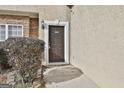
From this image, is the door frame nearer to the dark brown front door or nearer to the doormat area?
the dark brown front door

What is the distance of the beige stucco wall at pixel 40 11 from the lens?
11.4 m

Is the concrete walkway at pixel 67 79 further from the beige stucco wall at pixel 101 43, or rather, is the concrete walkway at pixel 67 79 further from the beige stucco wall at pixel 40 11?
the beige stucco wall at pixel 40 11

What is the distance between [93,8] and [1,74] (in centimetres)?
489

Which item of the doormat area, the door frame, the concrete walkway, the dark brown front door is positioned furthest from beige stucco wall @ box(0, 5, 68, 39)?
the concrete walkway

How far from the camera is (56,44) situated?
12133mm

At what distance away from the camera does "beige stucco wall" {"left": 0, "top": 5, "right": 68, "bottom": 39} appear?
11.4m

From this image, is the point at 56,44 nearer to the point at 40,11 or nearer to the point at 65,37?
the point at 65,37

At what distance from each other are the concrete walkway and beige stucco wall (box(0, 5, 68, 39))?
284cm

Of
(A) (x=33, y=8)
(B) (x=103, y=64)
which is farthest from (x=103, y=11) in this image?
(A) (x=33, y=8)

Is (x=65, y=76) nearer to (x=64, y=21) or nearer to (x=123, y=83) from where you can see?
(x=123, y=83)

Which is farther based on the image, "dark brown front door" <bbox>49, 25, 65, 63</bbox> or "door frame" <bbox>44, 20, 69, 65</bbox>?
"dark brown front door" <bbox>49, 25, 65, 63</bbox>

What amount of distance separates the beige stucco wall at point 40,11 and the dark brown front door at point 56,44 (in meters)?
0.60

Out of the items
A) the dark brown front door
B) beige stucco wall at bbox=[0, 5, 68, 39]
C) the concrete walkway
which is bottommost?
the concrete walkway

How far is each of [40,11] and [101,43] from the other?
4.95 m
